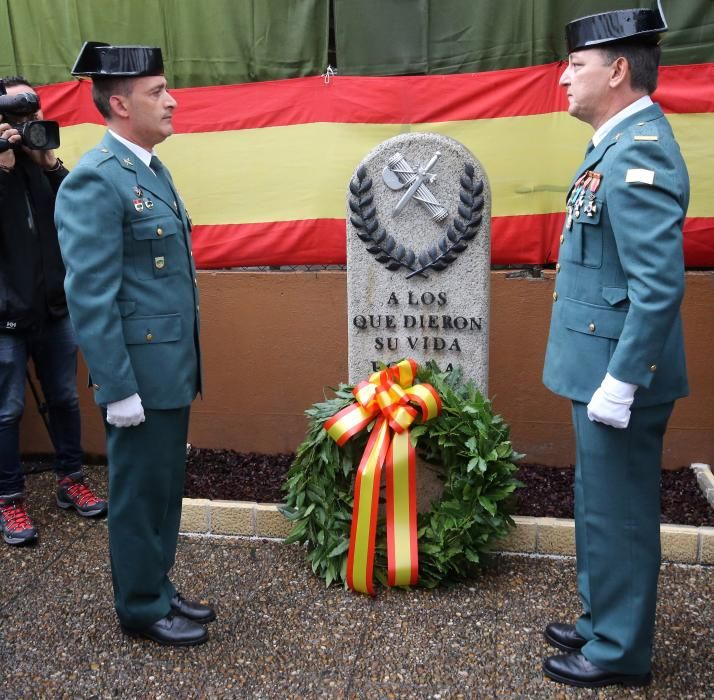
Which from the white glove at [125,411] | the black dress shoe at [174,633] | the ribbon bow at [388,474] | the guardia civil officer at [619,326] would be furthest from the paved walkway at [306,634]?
the white glove at [125,411]

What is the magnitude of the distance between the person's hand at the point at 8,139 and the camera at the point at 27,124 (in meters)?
0.02

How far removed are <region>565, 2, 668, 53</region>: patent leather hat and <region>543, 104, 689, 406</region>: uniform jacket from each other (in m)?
0.21

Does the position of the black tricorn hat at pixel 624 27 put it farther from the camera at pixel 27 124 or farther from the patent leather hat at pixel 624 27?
the camera at pixel 27 124

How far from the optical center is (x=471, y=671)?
2.71 m

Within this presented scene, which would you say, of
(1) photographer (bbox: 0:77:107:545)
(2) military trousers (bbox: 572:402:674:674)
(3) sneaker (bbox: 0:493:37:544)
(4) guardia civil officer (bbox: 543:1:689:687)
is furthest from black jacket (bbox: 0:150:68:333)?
(2) military trousers (bbox: 572:402:674:674)

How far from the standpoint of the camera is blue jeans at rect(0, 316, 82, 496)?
3.77 m

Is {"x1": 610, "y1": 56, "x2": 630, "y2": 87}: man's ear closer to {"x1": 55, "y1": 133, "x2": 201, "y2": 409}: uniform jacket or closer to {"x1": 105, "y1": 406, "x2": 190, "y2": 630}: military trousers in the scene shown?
{"x1": 55, "y1": 133, "x2": 201, "y2": 409}: uniform jacket

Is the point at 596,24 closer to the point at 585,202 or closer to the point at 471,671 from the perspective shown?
the point at 585,202

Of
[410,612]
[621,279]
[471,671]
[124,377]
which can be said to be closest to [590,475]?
[621,279]

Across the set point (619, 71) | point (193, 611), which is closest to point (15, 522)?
point (193, 611)

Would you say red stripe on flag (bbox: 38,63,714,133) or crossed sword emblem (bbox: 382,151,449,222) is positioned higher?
red stripe on flag (bbox: 38,63,714,133)

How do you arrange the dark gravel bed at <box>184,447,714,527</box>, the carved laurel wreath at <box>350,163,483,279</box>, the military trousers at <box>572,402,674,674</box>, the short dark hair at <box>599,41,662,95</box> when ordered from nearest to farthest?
the short dark hair at <box>599,41,662,95</box>
the military trousers at <box>572,402,674,674</box>
the carved laurel wreath at <box>350,163,483,279</box>
the dark gravel bed at <box>184,447,714,527</box>

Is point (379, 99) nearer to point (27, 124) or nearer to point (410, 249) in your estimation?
point (410, 249)

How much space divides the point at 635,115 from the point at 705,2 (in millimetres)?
2040
